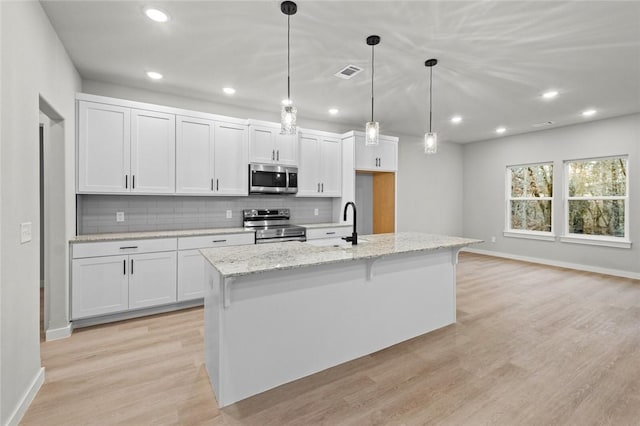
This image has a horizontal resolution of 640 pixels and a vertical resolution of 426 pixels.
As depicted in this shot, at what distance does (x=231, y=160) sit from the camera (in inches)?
163

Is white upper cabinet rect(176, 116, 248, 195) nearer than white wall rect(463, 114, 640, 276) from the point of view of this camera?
Yes

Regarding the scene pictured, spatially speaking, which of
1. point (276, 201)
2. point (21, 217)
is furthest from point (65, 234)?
point (276, 201)

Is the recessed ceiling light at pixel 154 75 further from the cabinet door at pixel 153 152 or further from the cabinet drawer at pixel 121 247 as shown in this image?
the cabinet drawer at pixel 121 247

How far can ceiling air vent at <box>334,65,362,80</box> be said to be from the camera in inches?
130

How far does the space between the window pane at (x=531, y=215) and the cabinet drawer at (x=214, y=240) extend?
5.94 metres

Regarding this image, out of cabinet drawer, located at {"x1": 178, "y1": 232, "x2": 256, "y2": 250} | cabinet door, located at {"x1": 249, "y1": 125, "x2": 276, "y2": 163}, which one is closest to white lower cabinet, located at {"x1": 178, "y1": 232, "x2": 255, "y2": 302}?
cabinet drawer, located at {"x1": 178, "y1": 232, "x2": 256, "y2": 250}

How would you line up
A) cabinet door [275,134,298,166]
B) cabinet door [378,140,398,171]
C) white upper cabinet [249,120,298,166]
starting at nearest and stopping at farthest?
white upper cabinet [249,120,298,166] < cabinet door [275,134,298,166] < cabinet door [378,140,398,171]

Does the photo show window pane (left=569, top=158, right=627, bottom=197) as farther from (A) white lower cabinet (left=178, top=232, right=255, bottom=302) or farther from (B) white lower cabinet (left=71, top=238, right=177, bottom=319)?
(B) white lower cabinet (left=71, top=238, right=177, bottom=319)

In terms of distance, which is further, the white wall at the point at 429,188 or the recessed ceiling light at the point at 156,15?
the white wall at the point at 429,188

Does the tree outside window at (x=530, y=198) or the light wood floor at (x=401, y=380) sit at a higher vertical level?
the tree outside window at (x=530, y=198)

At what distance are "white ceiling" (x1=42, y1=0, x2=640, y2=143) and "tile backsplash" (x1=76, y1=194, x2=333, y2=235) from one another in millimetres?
1400

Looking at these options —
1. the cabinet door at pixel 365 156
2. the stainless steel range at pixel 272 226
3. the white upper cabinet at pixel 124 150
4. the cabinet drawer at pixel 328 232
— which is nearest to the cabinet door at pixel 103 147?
the white upper cabinet at pixel 124 150

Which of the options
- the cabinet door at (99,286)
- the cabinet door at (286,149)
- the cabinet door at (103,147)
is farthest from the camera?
the cabinet door at (286,149)

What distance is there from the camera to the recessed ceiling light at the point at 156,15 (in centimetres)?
233
